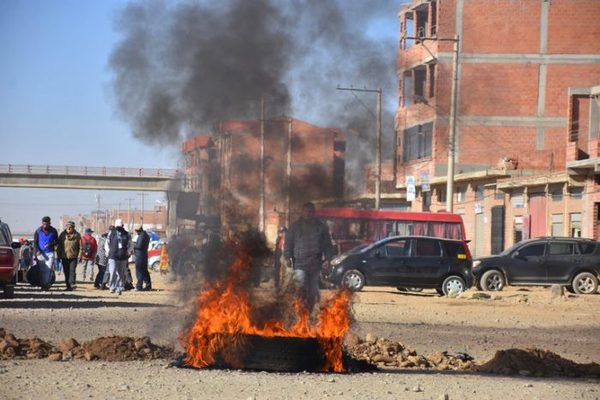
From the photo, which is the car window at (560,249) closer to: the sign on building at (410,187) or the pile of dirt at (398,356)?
the sign on building at (410,187)

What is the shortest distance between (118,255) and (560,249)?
15550 mm

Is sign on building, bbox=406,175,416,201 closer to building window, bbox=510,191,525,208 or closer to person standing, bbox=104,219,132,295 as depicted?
person standing, bbox=104,219,132,295

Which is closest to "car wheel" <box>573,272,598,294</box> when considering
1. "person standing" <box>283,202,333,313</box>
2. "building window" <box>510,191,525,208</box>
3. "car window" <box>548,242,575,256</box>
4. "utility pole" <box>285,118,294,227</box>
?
"car window" <box>548,242,575,256</box>

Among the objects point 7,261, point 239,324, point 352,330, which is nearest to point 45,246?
point 7,261

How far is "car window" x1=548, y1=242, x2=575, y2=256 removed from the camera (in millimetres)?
37344

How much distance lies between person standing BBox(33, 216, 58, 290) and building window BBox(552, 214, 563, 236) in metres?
30.1

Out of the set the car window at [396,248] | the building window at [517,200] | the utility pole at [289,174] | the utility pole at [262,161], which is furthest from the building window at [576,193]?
the utility pole at [262,161]

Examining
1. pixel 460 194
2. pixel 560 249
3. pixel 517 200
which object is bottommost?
pixel 560 249

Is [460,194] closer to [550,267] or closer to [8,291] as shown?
[550,267]

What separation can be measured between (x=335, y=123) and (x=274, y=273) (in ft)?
8.89

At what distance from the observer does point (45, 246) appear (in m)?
27.4

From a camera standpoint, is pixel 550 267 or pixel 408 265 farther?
pixel 550 267

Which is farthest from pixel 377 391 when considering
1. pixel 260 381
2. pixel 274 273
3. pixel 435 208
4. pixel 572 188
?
pixel 435 208

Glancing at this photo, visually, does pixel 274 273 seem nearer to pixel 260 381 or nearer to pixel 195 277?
pixel 195 277
